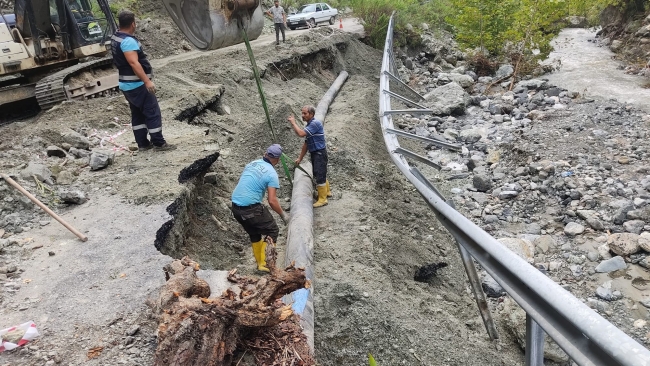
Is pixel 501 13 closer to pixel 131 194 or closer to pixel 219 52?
pixel 219 52

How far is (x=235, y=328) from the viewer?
8.25ft

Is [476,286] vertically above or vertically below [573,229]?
above

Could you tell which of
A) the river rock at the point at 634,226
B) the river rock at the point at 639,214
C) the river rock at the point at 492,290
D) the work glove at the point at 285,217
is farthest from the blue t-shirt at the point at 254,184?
the river rock at the point at 639,214

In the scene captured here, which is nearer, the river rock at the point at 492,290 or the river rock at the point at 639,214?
the river rock at the point at 492,290

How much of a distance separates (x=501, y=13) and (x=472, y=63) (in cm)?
185

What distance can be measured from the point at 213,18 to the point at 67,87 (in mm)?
5838

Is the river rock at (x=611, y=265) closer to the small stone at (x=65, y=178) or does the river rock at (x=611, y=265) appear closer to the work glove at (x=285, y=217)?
the work glove at (x=285, y=217)

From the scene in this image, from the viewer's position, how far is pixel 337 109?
11250 millimetres

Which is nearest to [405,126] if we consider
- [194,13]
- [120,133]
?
[120,133]

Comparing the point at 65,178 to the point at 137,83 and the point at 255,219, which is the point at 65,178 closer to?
the point at 137,83

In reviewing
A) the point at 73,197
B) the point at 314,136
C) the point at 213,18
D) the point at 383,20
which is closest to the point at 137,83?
the point at 73,197

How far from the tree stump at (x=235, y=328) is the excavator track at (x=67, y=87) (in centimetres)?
783

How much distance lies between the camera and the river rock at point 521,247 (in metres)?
5.92

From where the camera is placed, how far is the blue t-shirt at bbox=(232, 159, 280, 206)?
4.88 m
